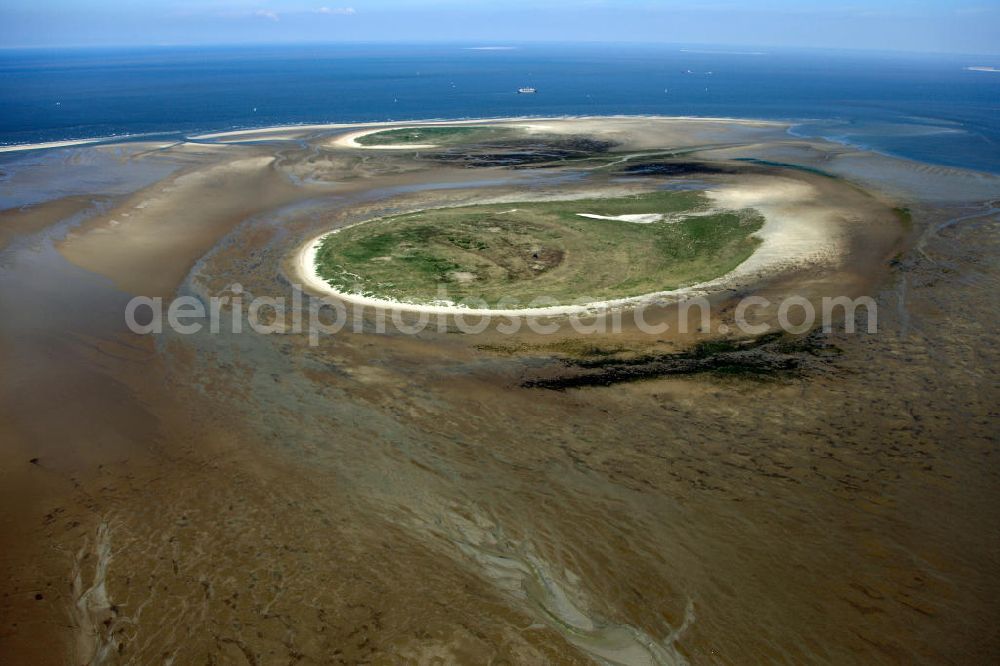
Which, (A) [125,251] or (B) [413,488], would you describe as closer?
(B) [413,488]

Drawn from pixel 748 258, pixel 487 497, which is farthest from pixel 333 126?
pixel 487 497

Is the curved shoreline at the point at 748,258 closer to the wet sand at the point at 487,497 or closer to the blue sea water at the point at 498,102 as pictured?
the wet sand at the point at 487,497

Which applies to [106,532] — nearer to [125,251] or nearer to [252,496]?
[252,496]

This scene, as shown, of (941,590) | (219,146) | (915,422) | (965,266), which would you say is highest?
(219,146)

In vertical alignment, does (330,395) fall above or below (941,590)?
above

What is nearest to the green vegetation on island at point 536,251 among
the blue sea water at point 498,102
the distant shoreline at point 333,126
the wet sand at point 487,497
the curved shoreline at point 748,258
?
the curved shoreline at point 748,258

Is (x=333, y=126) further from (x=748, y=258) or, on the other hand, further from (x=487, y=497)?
(x=487, y=497)

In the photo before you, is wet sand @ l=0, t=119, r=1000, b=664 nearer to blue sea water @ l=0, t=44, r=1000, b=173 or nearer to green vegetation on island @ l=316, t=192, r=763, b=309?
green vegetation on island @ l=316, t=192, r=763, b=309

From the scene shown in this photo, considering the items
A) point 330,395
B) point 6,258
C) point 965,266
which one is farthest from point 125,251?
point 965,266
